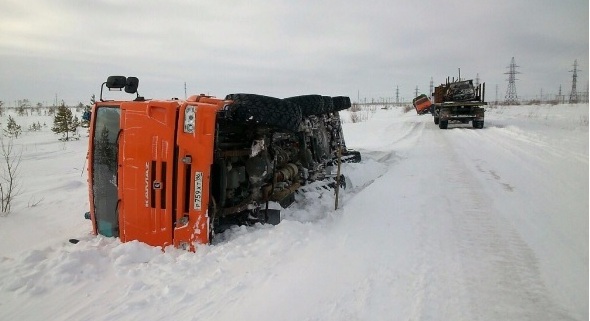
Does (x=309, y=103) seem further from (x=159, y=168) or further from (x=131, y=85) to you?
(x=159, y=168)

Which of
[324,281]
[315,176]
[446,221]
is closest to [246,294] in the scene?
[324,281]

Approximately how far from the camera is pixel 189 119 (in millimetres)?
3533

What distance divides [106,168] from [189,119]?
4.04ft

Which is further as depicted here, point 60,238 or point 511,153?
point 511,153

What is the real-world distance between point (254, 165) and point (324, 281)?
172cm

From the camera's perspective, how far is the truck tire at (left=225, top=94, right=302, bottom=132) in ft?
12.0

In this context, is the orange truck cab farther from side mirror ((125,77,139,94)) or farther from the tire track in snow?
the tire track in snow

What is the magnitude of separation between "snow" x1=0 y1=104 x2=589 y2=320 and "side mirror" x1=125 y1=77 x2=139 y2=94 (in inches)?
66.7

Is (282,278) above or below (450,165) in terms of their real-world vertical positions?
below

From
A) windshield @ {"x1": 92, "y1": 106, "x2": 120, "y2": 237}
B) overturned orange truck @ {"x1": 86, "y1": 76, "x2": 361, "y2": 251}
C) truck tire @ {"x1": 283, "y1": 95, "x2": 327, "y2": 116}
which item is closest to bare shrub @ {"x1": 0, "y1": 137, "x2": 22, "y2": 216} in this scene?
windshield @ {"x1": 92, "y1": 106, "x2": 120, "y2": 237}

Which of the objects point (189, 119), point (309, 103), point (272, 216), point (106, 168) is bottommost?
point (272, 216)

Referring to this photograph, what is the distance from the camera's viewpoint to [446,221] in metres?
4.23

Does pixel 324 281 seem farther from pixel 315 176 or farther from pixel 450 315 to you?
pixel 315 176

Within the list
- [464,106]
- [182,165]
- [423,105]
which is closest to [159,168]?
[182,165]
